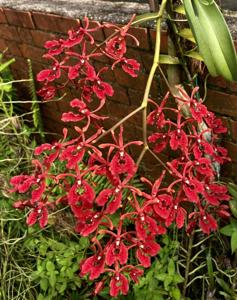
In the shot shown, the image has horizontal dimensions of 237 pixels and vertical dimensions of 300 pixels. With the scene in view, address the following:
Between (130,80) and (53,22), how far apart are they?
0.44 m

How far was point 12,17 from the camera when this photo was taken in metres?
2.07

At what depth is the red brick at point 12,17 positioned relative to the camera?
2.04m

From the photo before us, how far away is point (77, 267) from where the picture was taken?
5.29ft

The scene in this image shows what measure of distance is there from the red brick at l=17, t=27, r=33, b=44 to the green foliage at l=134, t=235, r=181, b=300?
3.77 feet

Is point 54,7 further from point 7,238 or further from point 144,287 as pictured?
point 144,287

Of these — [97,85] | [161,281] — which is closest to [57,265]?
[161,281]

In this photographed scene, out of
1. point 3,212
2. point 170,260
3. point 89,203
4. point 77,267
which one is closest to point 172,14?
point 89,203

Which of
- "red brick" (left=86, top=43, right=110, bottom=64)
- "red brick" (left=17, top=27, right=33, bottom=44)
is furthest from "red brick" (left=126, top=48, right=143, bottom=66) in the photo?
"red brick" (left=17, top=27, right=33, bottom=44)

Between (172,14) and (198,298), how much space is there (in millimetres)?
1010

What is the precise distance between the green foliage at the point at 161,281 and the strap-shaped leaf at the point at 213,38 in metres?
0.71

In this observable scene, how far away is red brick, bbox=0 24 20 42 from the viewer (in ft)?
6.98

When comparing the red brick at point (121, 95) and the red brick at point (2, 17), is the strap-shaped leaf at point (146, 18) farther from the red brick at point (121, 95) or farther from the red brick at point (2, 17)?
the red brick at point (2, 17)

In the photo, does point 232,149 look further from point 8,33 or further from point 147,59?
point 8,33

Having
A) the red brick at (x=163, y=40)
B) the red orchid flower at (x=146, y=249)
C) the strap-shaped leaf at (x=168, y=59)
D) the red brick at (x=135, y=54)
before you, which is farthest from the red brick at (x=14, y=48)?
the red orchid flower at (x=146, y=249)
